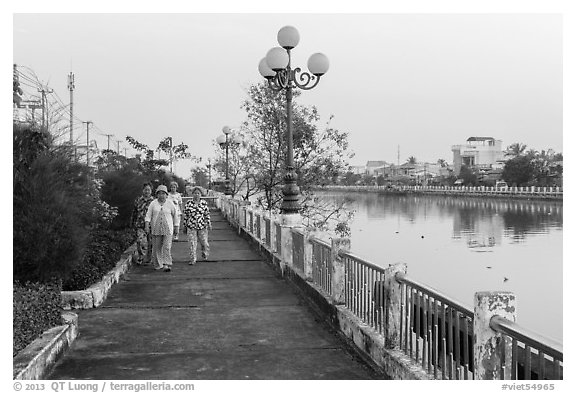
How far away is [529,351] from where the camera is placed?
3.62 meters

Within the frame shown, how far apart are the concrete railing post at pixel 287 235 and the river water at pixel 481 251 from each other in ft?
5.18

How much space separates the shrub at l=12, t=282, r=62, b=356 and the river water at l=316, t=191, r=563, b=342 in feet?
18.7

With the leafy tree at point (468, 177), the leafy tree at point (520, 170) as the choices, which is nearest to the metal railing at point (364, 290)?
the leafy tree at point (520, 170)

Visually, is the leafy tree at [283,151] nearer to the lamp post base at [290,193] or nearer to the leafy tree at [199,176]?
the lamp post base at [290,193]

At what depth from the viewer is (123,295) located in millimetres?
9977

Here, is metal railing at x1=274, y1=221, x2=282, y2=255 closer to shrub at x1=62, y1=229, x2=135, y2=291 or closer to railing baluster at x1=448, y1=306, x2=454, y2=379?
shrub at x1=62, y1=229, x2=135, y2=291

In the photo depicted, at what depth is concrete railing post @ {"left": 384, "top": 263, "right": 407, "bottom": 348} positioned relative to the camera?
5797 mm

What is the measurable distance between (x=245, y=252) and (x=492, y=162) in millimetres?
138842

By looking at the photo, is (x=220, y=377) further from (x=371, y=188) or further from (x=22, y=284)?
(x=371, y=188)

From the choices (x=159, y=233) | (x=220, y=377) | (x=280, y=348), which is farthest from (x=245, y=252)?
(x=220, y=377)

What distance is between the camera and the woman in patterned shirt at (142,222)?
1265 centimetres

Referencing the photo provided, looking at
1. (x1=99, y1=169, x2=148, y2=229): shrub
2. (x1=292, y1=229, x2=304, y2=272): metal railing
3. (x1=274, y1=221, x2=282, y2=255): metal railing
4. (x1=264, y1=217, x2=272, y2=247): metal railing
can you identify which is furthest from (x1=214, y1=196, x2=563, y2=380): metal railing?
(x1=99, y1=169, x2=148, y2=229): shrub

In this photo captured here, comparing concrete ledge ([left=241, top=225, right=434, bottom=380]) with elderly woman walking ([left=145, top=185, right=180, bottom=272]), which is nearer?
concrete ledge ([left=241, top=225, right=434, bottom=380])

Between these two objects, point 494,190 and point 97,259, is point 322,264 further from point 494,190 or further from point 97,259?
point 494,190
